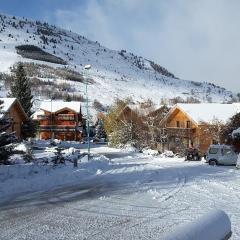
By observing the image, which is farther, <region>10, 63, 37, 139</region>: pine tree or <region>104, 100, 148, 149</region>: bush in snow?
<region>104, 100, 148, 149</region>: bush in snow

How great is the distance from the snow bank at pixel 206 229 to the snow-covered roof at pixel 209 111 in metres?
61.0

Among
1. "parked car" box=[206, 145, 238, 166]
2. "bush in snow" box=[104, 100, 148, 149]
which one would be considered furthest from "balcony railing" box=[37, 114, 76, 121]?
"parked car" box=[206, 145, 238, 166]

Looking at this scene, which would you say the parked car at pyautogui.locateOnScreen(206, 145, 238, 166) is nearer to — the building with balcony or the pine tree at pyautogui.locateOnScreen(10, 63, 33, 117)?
the pine tree at pyautogui.locateOnScreen(10, 63, 33, 117)

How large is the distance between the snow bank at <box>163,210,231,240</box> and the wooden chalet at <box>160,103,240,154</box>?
58438 mm

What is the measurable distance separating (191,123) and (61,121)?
1709 inches

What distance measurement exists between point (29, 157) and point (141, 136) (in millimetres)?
44485

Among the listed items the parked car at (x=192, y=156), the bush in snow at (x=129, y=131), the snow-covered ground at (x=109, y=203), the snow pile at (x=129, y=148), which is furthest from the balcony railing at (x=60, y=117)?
the snow-covered ground at (x=109, y=203)

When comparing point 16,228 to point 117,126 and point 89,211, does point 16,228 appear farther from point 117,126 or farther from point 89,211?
point 117,126

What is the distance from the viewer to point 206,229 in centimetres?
504

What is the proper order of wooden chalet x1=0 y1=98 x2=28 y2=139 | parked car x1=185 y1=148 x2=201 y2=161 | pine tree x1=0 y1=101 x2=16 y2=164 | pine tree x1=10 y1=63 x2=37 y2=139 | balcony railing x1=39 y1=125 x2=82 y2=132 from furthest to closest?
balcony railing x1=39 y1=125 x2=82 y2=132
pine tree x1=10 y1=63 x2=37 y2=139
wooden chalet x1=0 y1=98 x2=28 y2=139
parked car x1=185 y1=148 x2=201 y2=161
pine tree x1=0 y1=101 x2=16 y2=164

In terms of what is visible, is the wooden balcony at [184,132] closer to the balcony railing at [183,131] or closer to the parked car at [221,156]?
the balcony railing at [183,131]

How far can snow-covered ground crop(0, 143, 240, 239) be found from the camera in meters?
12.6

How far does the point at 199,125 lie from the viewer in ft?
219

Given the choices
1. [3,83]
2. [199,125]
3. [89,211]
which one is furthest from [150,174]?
[3,83]
